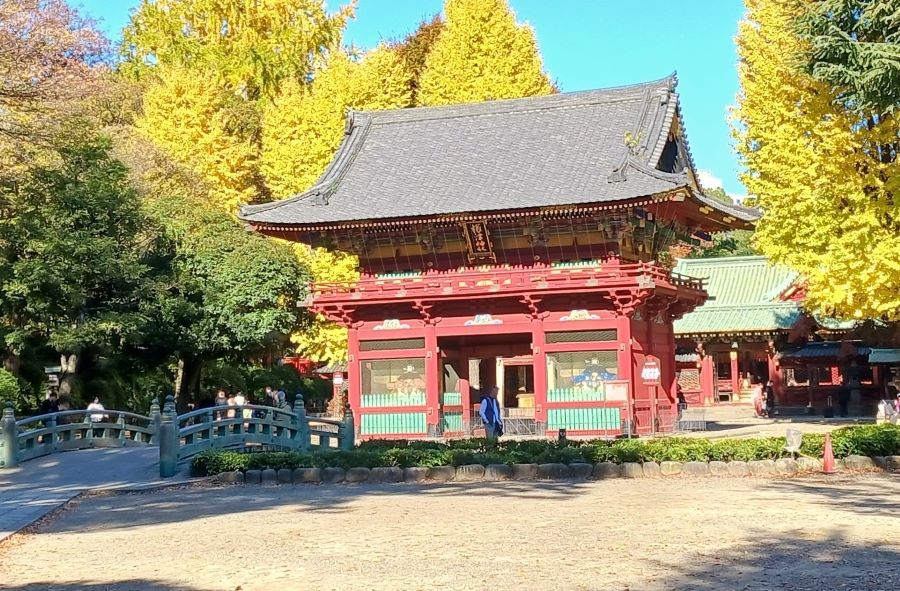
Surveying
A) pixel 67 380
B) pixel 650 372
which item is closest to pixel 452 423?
pixel 650 372

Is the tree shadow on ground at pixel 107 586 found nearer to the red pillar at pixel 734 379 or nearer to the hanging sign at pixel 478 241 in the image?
the hanging sign at pixel 478 241

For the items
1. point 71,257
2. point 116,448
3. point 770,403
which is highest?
point 71,257

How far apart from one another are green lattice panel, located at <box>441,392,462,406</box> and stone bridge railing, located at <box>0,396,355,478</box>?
7.88 m

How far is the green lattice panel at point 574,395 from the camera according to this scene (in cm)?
3478

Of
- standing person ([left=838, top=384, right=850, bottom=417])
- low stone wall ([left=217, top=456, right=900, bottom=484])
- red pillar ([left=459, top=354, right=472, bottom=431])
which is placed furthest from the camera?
standing person ([left=838, top=384, right=850, bottom=417])

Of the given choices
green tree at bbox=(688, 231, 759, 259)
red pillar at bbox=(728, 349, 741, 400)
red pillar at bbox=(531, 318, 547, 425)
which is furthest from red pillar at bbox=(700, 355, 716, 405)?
green tree at bbox=(688, 231, 759, 259)

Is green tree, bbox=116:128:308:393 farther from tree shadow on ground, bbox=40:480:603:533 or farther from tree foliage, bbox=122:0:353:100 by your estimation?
tree shadow on ground, bbox=40:480:603:533

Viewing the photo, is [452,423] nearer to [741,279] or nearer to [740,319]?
[740,319]

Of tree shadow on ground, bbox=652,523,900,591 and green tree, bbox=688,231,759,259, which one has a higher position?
green tree, bbox=688,231,759,259

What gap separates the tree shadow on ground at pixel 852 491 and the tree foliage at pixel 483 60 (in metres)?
38.2

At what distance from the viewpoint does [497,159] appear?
3888cm

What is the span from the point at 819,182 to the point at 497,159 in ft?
43.4

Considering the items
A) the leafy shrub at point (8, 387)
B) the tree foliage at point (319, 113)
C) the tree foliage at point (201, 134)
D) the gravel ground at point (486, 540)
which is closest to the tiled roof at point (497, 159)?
the leafy shrub at point (8, 387)

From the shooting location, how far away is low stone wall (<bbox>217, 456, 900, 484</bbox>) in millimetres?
21703
